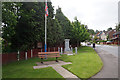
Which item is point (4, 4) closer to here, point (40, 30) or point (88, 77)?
point (40, 30)

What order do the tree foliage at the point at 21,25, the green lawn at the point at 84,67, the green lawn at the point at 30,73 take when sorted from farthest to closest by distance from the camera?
the tree foliage at the point at 21,25 < the green lawn at the point at 84,67 < the green lawn at the point at 30,73

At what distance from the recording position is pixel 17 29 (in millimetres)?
11914

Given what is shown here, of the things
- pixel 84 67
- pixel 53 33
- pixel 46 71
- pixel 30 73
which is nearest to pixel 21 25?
pixel 30 73

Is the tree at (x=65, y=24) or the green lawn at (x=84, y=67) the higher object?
the tree at (x=65, y=24)

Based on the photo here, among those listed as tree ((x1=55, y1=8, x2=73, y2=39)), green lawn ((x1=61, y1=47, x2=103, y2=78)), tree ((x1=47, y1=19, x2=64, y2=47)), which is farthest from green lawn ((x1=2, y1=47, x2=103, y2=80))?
tree ((x1=55, y1=8, x2=73, y2=39))

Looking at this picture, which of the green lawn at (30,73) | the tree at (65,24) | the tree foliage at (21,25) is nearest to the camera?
the green lawn at (30,73)

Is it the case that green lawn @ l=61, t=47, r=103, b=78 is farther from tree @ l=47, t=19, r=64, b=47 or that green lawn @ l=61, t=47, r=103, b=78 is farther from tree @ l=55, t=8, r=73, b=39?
tree @ l=55, t=8, r=73, b=39

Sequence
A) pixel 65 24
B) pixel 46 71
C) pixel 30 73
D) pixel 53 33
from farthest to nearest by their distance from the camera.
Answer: pixel 65 24 < pixel 53 33 < pixel 46 71 < pixel 30 73

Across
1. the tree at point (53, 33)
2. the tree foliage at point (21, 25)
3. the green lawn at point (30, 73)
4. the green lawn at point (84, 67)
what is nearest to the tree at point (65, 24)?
the tree at point (53, 33)

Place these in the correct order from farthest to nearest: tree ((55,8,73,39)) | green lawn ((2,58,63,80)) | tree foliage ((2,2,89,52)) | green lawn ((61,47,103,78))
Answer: tree ((55,8,73,39))
tree foliage ((2,2,89,52))
green lawn ((61,47,103,78))
green lawn ((2,58,63,80))

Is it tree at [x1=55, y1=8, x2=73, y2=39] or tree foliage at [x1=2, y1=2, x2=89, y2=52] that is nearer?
tree foliage at [x1=2, y1=2, x2=89, y2=52]

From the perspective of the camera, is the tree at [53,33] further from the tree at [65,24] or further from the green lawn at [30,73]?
the green lawn at [30,73]

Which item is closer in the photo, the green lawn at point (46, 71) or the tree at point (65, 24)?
the green lawn at point (46, 71)

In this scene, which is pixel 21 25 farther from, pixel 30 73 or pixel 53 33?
pixel 53 33
